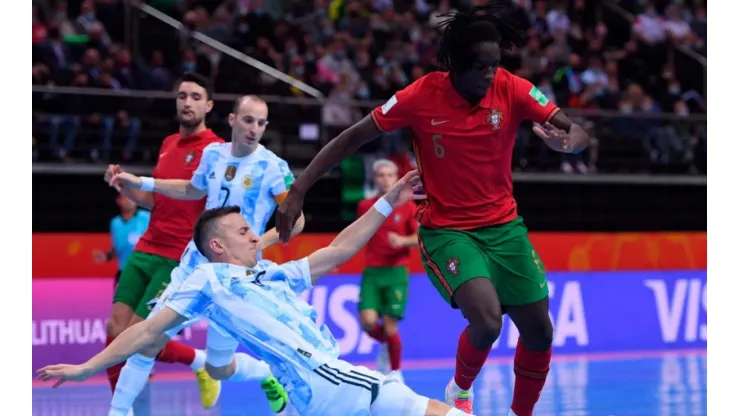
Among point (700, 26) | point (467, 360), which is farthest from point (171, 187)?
point (700, 26)

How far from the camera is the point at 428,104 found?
624 centimetres

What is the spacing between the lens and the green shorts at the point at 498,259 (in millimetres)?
6250

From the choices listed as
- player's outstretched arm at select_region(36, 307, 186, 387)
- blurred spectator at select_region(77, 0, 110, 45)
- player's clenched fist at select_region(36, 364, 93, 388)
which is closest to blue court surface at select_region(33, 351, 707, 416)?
player's outstretched arm at select_region(36, 307, 186, 387)

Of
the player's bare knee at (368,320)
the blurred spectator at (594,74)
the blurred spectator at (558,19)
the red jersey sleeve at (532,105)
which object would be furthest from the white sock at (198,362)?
the blurred spectator at (558,19)

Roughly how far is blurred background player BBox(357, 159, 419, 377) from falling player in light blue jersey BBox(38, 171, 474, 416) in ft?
16.6

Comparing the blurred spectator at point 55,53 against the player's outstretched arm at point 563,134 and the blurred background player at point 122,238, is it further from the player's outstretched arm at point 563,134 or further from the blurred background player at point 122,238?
the player's outstretched arm at point 563,134

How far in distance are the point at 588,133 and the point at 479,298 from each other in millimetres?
1126

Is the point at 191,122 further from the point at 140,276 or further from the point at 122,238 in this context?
the point at 122,238

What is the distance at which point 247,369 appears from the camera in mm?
7934

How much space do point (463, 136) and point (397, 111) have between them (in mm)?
390

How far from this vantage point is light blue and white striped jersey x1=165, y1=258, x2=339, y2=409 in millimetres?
5156

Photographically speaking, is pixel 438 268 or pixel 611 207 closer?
pixel 438 268

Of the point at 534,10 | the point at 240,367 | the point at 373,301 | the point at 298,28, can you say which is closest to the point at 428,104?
the point at 240,367

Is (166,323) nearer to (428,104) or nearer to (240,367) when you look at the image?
(428,104)
